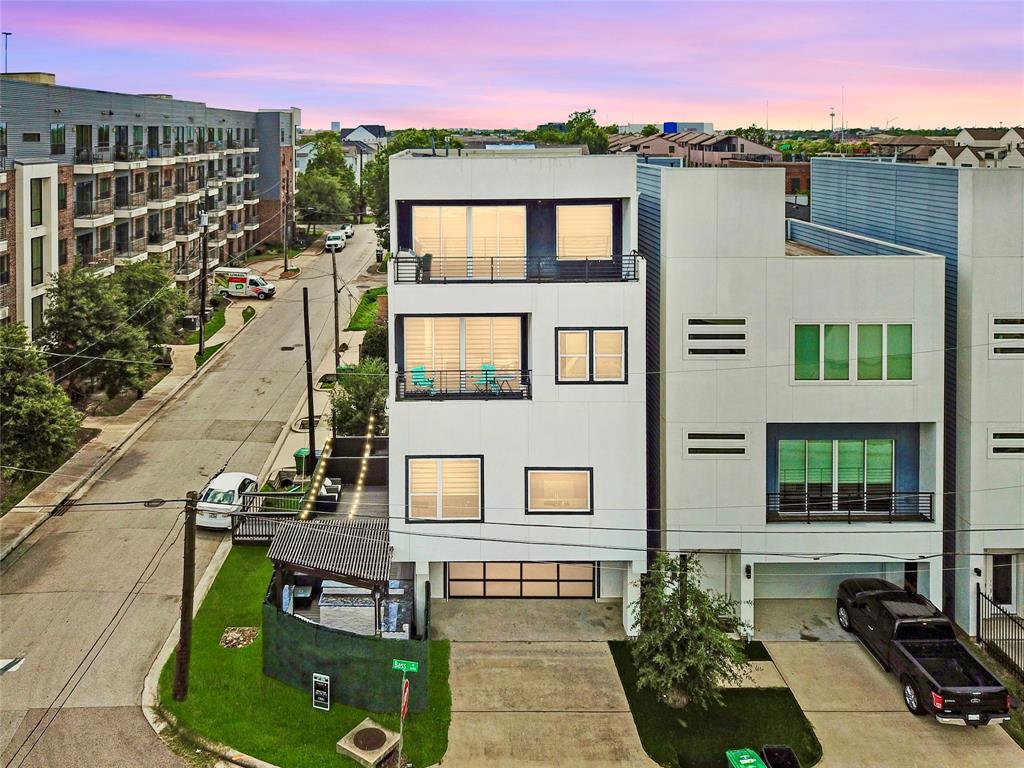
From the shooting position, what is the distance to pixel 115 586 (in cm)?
2728

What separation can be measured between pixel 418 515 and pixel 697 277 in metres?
8.94

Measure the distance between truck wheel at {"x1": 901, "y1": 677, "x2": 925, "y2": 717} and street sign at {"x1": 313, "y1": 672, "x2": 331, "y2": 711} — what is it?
1238 cm

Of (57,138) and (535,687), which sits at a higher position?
(57,138)

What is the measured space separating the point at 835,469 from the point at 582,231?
8933 millimetres

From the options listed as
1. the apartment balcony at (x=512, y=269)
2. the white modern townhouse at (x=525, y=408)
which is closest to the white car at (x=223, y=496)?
the white modern townhouse at (x=525, y=408)

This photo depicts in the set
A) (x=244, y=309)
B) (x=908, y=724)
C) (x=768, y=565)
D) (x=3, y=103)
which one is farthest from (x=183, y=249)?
(x=908, y=724)

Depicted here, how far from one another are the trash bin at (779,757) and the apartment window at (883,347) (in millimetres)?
Answer: 9768

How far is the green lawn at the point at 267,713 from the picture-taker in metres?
20.1

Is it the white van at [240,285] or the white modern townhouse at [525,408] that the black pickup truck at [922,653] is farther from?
the white van at [240,285]

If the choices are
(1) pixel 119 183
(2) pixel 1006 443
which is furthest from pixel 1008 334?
(1) pixel 119 183

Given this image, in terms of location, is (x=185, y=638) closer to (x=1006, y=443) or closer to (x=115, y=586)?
(x=115, y=586)

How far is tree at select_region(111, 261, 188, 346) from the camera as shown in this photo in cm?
4803

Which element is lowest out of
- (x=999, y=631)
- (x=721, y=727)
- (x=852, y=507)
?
(x=721, y=727)

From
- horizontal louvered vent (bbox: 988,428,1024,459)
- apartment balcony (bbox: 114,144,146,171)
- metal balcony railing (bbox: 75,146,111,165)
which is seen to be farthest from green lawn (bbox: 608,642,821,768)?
apartment balcony (bbox: 114,144,146,171)
